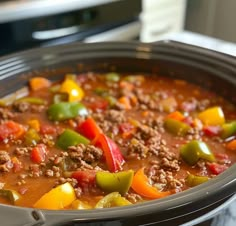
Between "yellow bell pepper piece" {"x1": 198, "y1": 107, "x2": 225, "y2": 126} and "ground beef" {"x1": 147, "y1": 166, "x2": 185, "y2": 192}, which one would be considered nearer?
"ground beef" {"x1": 147, "y1": 166, "x2": 185, "y2": 192}

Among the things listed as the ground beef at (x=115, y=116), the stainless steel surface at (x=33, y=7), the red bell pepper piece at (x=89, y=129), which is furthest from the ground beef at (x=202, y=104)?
the stainless steel surface at (x=33, y=7)

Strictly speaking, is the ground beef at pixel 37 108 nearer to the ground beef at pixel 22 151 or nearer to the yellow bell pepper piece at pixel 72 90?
the yellow bell pepper piece at pixel 72 90

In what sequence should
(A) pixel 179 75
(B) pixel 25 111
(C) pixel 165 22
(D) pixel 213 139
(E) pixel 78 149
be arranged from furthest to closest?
(C) pixel 165 22 < (A) pixel 179 75 < (B) pixel 25 111 < (D) pixel 213 139 < (E) pixel 78 149

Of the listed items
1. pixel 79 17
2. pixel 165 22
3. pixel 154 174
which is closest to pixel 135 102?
pixel 154 174

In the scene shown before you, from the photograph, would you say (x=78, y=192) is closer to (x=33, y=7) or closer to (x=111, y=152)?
(x=111, y=152)

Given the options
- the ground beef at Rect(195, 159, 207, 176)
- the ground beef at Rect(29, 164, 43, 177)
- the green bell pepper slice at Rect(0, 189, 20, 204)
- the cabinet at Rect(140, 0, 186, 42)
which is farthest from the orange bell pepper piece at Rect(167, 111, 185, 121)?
the cabinet at Rect(140, 0, 186, 42)

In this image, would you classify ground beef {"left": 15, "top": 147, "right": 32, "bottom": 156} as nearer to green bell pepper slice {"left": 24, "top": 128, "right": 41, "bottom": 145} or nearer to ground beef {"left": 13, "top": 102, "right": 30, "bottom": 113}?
green bell pepper slice {"left": 24, "top": 128, "right": 41, "bottom": 145}

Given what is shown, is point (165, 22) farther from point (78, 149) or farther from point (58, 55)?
point (78, 149)
